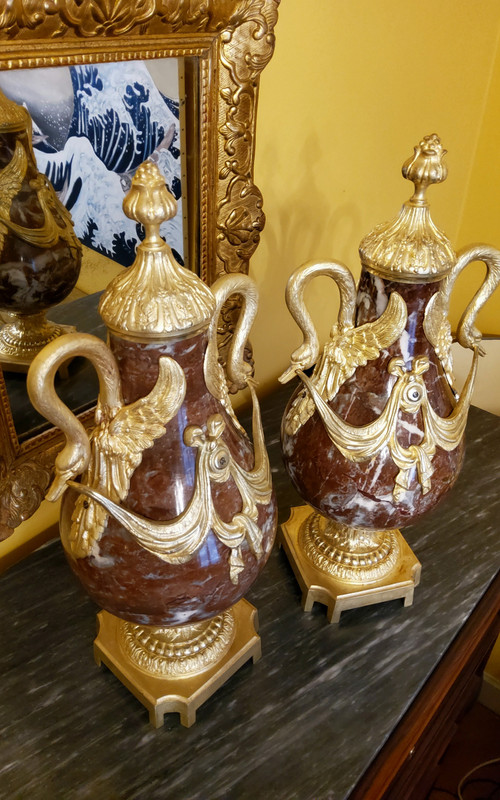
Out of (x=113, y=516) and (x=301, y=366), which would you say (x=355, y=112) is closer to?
(x=301, y=366)

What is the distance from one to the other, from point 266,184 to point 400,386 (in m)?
0.39

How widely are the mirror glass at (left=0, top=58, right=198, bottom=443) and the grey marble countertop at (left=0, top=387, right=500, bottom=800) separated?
227 millimetres

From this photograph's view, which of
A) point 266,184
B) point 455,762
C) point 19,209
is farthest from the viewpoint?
point 455,762

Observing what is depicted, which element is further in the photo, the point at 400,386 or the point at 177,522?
the point at 400,386

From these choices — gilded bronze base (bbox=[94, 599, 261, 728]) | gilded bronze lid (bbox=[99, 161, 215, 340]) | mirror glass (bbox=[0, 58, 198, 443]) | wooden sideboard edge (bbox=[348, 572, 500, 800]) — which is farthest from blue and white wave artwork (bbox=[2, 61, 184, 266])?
wooden sideboard edge (bbox=[348, 572, 500, 800])

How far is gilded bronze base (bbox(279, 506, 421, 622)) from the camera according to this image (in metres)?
0.69

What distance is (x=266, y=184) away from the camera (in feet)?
2.72

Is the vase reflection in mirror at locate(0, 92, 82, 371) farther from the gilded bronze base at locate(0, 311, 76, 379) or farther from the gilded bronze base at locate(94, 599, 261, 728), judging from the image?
the gilded bronze base at locate(94, 599, 261, 728)

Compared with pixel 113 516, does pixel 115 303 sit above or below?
above

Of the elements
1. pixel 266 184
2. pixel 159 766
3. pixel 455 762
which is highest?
pixel 266 184

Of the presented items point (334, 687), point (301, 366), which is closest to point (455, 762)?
point (334, 687)

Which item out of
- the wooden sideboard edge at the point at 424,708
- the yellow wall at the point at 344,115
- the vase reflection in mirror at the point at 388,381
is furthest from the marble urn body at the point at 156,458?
the yellow wall at the point at 344,115

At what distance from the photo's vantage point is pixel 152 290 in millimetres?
435

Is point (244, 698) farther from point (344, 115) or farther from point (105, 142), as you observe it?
point (344, 115)
